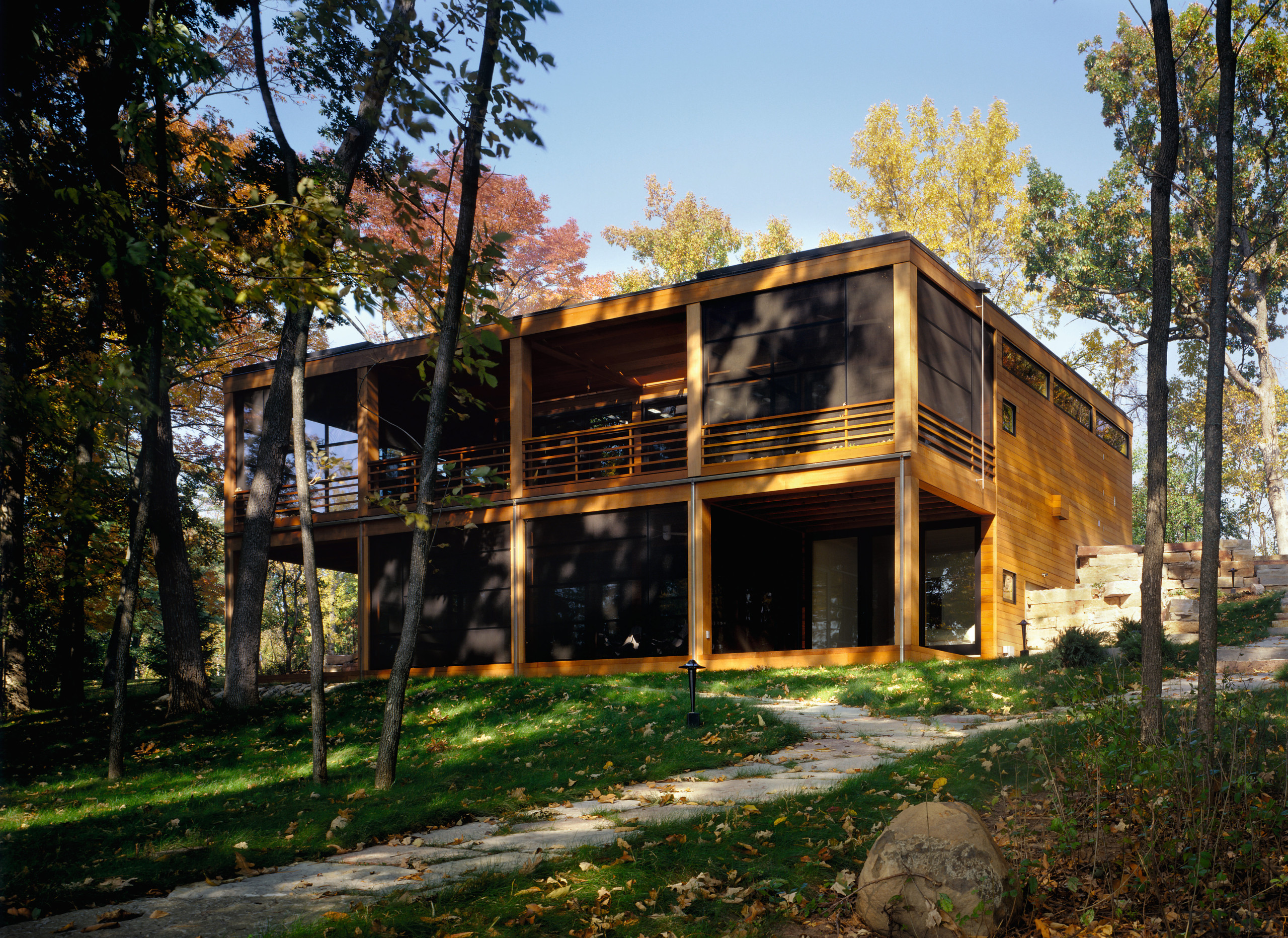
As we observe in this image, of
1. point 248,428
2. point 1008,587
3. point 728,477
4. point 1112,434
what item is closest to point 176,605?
point 728,477

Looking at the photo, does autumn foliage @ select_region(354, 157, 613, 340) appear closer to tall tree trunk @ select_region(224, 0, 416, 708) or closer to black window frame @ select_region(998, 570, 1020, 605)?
tall tree trunk @ select_region(224, 0, 416, 708)

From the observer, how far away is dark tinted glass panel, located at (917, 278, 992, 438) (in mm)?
17547

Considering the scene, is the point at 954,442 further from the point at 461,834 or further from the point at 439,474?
the point at 461,834

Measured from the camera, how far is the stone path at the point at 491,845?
17.2ft

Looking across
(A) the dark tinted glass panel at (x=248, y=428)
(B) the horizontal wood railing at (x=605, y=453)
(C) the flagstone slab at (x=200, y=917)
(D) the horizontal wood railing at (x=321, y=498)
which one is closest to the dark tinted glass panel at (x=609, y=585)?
(B) the horizontal wood railing at (x=605, y=453)

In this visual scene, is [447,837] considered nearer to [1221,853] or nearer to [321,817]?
[321,817]

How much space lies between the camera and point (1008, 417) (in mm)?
20953

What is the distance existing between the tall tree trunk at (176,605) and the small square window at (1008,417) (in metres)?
15.3

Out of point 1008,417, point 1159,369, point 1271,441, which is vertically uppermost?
point 1271,441

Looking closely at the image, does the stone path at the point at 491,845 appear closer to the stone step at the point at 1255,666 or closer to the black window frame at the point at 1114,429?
the stone step at the point at 1255,666

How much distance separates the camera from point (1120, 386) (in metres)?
36.2

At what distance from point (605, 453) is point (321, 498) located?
6.81 meters

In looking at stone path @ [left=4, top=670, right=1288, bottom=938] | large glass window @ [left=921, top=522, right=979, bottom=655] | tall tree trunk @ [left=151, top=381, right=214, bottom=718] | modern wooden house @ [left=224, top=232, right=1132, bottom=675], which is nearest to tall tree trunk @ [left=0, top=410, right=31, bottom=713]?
tall tree trunk @ [left=151, top=381, right=214, bottom=718]

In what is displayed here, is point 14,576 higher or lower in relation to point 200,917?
higher
